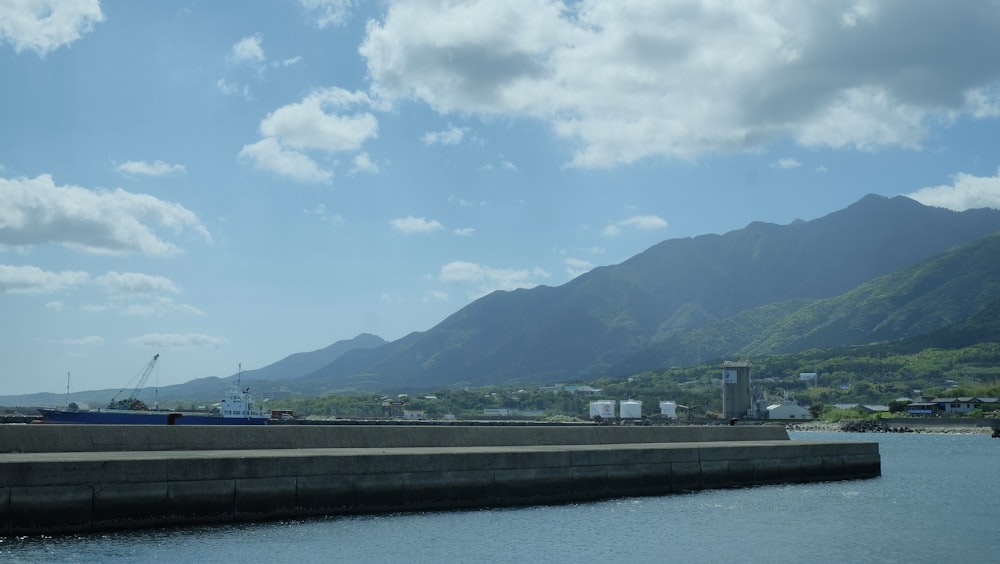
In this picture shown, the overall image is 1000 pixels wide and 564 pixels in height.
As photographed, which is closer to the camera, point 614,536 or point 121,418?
point 614,536

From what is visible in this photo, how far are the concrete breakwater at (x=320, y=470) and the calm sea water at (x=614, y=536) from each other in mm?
868

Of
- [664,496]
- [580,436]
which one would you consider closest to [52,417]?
[580,436]

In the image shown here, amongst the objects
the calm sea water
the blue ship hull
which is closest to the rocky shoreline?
the blue ship hull

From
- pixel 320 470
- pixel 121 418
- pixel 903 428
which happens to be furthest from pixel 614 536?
pixel 903 428

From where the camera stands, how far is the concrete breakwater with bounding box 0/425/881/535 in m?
27.3

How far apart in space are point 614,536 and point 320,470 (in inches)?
400

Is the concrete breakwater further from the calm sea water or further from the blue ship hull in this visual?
the blue ship hull

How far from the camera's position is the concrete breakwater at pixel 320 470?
27.3 metres

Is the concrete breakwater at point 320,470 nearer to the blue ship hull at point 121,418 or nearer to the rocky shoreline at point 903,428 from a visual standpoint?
the blue ship hull at point 121,418

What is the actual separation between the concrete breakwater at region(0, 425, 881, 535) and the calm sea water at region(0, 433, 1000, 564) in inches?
34.2

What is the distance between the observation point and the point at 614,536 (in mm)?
32344

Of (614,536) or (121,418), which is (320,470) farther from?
(121,418)

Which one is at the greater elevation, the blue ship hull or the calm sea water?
the blue ship hull

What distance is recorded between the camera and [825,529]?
3534 centimetres
